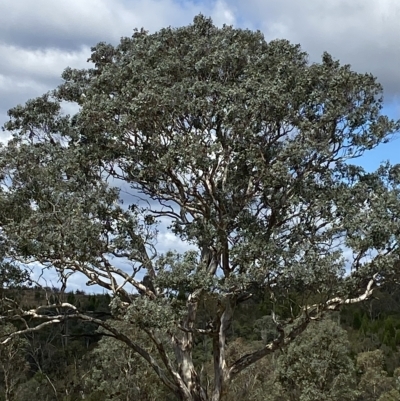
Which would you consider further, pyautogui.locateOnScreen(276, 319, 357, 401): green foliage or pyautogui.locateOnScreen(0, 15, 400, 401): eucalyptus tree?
pyautogui.locateOnScreen(276, 319, 357, 401): green foliage

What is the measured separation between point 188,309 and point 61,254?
3022 mm

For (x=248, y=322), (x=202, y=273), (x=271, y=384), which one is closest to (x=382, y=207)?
(x=202, y=273)

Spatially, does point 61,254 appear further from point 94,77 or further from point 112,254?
point 94,77

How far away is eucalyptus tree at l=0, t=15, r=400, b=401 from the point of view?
13141 millimetres

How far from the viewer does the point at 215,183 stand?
14422 mm

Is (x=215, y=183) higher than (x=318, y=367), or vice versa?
(x=215, y=183)

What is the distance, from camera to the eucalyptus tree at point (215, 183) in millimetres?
13141

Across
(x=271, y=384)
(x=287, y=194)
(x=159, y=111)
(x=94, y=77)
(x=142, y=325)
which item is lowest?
(x=271, y=384)

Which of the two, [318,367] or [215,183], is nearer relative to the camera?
[215,183]

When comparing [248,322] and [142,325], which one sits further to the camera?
[248,322]

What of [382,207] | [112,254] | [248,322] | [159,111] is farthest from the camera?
[248,322]

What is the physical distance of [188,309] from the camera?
1457cm

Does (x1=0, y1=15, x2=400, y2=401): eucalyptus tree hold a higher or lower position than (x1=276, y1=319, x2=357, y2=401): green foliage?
higher

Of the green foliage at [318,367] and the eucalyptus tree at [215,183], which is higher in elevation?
the eucalyptus tree at [215,183]
